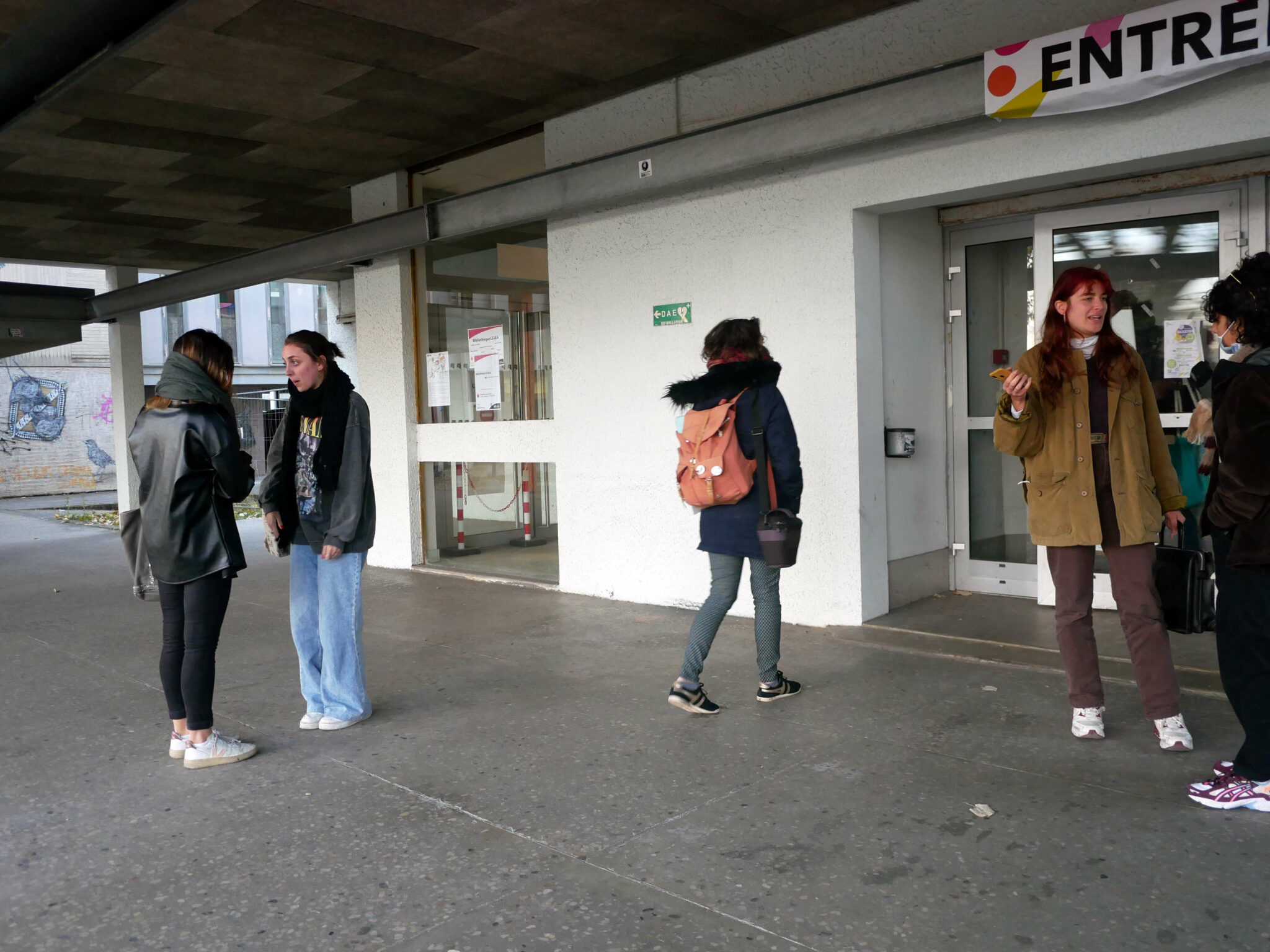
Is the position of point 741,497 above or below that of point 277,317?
below

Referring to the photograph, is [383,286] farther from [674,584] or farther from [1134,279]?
[1134,279]

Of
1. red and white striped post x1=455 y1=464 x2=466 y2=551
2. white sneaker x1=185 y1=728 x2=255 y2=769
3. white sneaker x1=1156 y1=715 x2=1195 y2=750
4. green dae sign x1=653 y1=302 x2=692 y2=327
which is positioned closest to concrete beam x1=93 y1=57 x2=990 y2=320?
green dae sign x1=653 y1=302 x2=692 y2=327

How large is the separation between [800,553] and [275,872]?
12.5 feet

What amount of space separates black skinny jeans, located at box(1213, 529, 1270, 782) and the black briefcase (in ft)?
1.18

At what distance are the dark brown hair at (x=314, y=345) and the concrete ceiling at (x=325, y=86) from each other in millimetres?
2048

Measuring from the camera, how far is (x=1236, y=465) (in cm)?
307

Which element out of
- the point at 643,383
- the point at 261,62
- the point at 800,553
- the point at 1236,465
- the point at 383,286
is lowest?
the point at 800,553

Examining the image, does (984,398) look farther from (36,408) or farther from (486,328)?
(36,408)

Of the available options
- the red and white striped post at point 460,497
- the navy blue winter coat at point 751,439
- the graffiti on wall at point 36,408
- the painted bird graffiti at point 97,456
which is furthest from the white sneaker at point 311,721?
the painted bird graffiti at point 97,456

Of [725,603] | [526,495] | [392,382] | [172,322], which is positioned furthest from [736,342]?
[172,322]

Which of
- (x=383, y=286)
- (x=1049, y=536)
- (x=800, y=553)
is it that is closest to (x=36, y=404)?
(x=383, y=286)

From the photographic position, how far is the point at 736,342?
14.7 feet

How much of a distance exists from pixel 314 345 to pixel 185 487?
0.86m

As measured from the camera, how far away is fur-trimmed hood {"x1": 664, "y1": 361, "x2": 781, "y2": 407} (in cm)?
438
